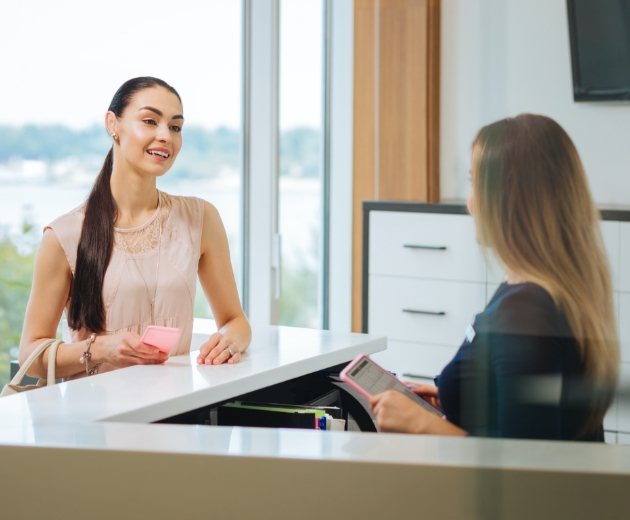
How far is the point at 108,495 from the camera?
1189mm

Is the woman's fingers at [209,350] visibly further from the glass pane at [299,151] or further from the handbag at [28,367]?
the glass pane at [299,151]

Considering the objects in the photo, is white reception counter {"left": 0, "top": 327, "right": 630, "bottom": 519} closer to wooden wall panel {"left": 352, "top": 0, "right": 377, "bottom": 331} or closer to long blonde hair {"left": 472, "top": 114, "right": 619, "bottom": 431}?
long blonde hair {"left": 472, "top": 114, "right": 619, "bottom": 431}

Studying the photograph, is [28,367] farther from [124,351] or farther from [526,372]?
[526,372]

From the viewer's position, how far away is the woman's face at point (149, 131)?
7.52 feet

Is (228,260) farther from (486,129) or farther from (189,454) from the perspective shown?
(486,129)

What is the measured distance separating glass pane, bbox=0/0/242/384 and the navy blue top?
2.72 m

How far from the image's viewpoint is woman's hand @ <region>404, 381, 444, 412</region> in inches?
48.1

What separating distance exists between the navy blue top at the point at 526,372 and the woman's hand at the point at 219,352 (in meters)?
0.89

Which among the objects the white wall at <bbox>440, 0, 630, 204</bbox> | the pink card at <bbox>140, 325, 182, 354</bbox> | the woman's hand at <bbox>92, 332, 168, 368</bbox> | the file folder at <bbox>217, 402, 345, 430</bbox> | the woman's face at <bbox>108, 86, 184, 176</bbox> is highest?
the woman's face at <bbox>108, 86, 184, 176</bbox>

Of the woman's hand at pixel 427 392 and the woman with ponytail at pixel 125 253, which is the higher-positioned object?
the woman with ponytail at pixel 125 253

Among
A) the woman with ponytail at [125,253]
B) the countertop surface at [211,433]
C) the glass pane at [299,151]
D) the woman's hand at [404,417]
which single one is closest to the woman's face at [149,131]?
the woman with ponytail at [125,253]

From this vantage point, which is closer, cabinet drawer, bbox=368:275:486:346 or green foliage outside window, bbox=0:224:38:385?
cabinet drawer, bbox=368:275:486:346

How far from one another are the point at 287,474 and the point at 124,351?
84 centimetres

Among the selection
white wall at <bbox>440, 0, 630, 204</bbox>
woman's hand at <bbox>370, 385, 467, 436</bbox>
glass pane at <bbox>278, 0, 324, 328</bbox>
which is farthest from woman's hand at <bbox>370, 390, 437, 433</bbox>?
glass pane at <bbox>278, 0, 324, 328</bbox>
